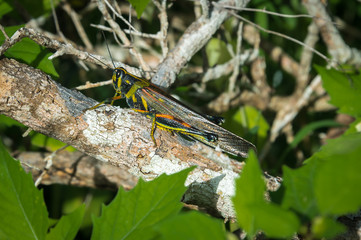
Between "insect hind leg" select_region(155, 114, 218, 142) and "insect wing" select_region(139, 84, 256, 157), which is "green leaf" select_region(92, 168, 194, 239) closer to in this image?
"insect hind leg" select_region(155, 114, 218, 142)

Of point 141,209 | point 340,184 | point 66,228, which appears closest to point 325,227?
point 340,184

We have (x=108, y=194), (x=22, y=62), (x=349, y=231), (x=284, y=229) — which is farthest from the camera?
(x=108, y=194)

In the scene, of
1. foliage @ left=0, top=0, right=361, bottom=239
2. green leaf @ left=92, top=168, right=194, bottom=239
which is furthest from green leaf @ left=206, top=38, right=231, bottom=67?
green leaf @ left=92, top=168, right=194, bottom=239

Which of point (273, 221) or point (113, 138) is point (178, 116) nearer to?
point (113, 138)

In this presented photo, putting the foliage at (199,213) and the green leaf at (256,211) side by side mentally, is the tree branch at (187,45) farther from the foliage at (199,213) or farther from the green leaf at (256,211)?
the green leaf at (256,211)

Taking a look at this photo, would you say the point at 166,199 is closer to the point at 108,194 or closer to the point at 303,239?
the point at 303,239

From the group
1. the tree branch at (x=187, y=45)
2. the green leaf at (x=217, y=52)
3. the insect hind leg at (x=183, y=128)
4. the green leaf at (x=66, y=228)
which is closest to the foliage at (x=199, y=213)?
the green leaf at (x=66, y=228)

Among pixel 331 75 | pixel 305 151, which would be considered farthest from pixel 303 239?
pixel 305 151
